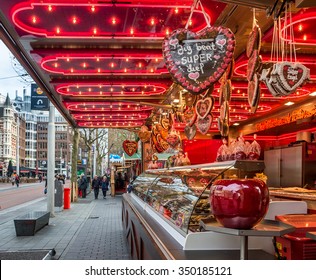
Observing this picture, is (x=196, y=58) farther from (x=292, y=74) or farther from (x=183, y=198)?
(x=183, y=198)

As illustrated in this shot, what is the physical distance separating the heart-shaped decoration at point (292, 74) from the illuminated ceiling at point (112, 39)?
43.9 inches

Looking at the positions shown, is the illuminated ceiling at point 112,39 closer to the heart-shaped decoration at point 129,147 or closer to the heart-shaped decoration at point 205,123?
the heart-shaped decoration at point 205,123

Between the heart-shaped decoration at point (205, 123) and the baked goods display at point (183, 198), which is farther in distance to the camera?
the heart-shaped decoration at point (205, 123)

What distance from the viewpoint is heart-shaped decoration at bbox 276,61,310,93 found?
494cm

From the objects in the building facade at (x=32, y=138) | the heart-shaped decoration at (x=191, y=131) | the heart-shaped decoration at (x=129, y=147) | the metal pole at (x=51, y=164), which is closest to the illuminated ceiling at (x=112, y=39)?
the heart-shaped decoration at (x=191, y=131)

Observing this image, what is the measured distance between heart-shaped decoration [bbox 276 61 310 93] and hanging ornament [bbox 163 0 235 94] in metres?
0.69

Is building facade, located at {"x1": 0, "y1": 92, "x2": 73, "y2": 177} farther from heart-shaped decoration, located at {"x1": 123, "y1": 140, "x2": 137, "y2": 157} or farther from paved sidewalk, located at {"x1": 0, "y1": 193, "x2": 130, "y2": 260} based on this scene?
paved sidewalk, located at {"x1": 0, "y1": 193, "x2": 130, "y2": 260}

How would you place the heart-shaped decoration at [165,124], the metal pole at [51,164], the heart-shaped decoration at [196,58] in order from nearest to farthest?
the heart-shaped decoration at [196,58]
the heart-shaped decoration at [165,124]
the metal pole at [51,164]

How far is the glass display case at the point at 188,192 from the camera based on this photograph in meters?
3.64

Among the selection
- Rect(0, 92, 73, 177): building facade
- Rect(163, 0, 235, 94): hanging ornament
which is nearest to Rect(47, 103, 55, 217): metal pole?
Rect(163, 0, 235, 94): hanging ornament

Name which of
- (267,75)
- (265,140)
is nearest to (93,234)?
(267,75)

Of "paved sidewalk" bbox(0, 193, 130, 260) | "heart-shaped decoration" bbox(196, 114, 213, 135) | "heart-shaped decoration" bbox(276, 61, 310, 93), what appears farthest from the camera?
"paved sidewalk" bbox(0, 193, 130, 260)

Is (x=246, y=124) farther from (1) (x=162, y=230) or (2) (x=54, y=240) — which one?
(1) (x=162, y=230)
